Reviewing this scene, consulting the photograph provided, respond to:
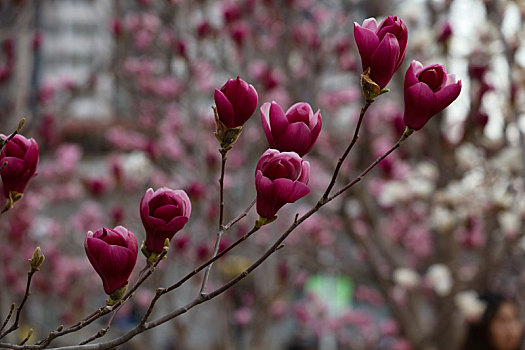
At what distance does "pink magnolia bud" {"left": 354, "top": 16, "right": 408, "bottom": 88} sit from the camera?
749 mm

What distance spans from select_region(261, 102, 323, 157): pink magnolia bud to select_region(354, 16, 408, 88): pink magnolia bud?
9cm

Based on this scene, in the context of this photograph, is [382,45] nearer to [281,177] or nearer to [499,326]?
[281,177]

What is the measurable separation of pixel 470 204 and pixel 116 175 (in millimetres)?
1622

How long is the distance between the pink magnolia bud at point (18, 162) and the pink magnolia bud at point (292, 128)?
0.32 m

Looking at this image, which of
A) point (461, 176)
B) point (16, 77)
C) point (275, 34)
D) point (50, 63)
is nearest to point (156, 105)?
point (275, 34)

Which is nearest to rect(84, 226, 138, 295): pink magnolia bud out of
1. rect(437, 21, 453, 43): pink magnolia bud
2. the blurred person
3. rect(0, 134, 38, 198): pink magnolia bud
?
rect(0, 134, 38, 198): pink magnolia bud

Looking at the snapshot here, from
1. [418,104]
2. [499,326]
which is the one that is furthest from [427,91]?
[499,326]

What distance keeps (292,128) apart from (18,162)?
370 millimetres

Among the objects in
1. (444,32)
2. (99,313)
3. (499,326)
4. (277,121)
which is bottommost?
(499,326)

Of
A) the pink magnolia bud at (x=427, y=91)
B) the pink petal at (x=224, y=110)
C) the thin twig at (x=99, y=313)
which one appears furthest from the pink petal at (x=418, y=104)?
the thin twig at (x=99, y=313)

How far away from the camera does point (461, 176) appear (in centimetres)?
298

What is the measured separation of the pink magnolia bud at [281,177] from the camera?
0.74 m

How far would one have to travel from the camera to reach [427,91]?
761mm

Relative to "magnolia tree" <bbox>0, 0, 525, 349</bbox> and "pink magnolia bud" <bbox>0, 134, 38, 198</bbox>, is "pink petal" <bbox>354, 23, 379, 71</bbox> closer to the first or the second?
"magnolia tree" <bbox>0, 0, 525, 349</bbox>
